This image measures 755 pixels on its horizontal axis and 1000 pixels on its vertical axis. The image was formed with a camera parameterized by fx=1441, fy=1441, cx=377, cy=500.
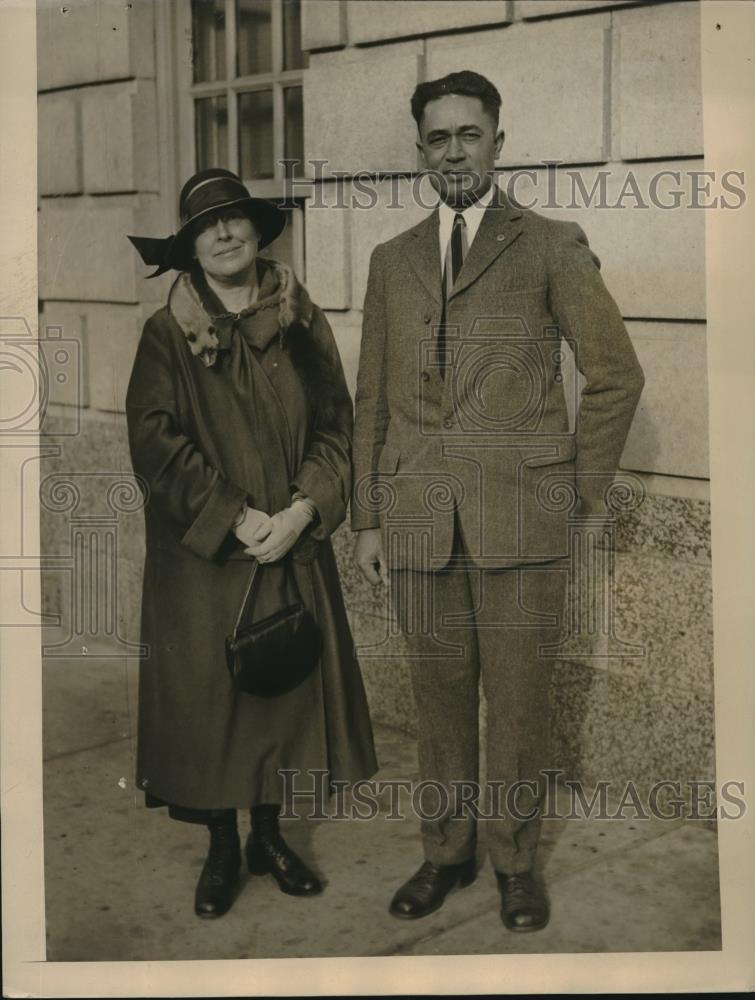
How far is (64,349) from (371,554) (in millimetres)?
1186

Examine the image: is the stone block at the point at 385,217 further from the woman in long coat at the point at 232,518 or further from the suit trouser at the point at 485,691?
the suit trouser at the point at 485,691

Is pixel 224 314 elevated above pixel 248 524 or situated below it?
above

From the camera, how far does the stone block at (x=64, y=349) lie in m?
4.59

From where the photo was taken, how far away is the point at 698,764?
16.1 ft

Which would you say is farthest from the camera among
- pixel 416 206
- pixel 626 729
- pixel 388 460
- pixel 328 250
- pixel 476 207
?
pixel 626 729

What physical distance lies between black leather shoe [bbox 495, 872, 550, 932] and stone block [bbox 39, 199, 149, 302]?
7.30 ft

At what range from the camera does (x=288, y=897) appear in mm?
4641

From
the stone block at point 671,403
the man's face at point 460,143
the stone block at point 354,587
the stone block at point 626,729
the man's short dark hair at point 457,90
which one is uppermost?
the man's short dark hair at point 457,90

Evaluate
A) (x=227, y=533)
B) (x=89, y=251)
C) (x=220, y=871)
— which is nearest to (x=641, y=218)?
(x=227, y=533)

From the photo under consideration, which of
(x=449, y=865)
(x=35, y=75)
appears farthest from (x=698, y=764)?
(x=35, y=75)

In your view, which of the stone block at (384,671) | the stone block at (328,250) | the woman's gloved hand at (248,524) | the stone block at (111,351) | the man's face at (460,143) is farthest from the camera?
the stone block at (384,671)

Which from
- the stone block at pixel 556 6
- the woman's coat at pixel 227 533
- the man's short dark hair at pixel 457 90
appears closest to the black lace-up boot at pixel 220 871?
the woman's coat at pixel 227 533

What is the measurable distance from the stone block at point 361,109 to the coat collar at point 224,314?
0.49 m

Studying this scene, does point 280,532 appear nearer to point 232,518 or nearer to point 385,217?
point 232,518
